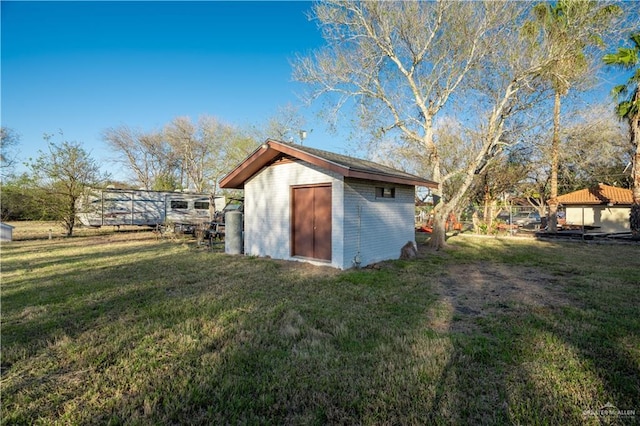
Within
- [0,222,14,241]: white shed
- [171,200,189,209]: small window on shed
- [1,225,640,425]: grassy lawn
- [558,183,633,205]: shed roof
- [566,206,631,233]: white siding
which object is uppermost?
[558,183,633,205]: shed roof

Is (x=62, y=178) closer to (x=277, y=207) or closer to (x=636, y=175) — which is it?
(x=277, y=207)

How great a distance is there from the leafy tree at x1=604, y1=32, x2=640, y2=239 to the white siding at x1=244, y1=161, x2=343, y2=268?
14583mm

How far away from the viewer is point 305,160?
8.05 m

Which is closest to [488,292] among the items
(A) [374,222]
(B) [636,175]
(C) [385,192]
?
(A) [374,222]

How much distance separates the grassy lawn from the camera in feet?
7.94

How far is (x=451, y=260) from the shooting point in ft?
31.5

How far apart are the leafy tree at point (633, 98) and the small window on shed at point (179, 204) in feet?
76.1

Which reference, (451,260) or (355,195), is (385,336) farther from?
(451,260)

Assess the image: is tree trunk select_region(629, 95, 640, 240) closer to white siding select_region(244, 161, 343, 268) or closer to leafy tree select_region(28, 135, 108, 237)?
white siding select_region(244, 161, 343, 268)

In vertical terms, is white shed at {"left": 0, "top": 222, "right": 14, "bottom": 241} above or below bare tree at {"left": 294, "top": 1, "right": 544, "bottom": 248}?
below

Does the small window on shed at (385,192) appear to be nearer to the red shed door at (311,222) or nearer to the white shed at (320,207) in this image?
the white shed at (320,207)

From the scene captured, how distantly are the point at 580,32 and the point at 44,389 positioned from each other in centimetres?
1492

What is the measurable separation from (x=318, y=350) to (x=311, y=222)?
216 inches

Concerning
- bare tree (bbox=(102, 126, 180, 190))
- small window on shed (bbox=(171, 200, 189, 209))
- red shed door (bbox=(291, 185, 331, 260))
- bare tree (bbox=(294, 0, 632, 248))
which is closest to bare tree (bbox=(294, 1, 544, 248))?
bare tree (bbox=(294, 0, 632, 248))
